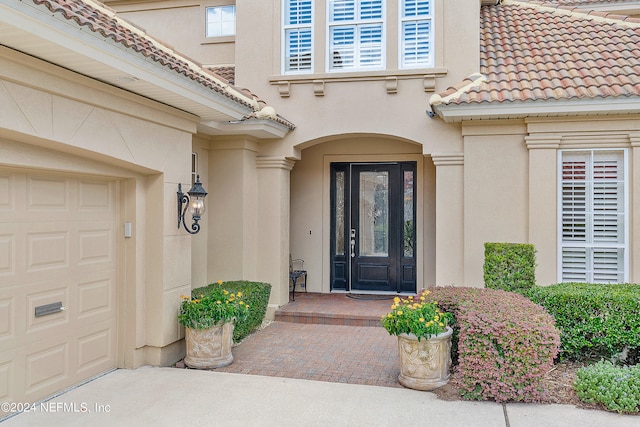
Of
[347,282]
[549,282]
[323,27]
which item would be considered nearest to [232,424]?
[549,282]

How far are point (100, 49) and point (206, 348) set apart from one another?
3.87m

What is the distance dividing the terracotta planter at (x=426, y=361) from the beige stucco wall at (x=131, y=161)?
3271 millimetres

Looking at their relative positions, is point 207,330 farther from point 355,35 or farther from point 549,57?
point 549,57

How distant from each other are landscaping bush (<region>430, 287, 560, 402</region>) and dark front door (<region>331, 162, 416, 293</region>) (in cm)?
545

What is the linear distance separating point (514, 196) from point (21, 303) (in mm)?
7291

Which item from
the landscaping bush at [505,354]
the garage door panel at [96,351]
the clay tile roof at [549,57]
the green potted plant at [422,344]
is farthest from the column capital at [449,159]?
the garage door panel at [96,351]

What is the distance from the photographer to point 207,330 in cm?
634

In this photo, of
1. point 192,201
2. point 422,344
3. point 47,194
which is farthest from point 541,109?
point 47,194

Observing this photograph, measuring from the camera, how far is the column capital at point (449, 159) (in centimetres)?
849

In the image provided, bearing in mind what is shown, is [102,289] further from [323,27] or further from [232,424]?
[323,27]

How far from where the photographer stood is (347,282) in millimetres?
10984

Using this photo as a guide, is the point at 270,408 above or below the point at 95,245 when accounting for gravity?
below

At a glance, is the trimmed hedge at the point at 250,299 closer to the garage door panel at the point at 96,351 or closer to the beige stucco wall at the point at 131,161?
the beige stucco wall at the point at 131,161

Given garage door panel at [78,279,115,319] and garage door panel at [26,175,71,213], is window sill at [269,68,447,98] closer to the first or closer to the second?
garage door panel at [26,175,71,213]
